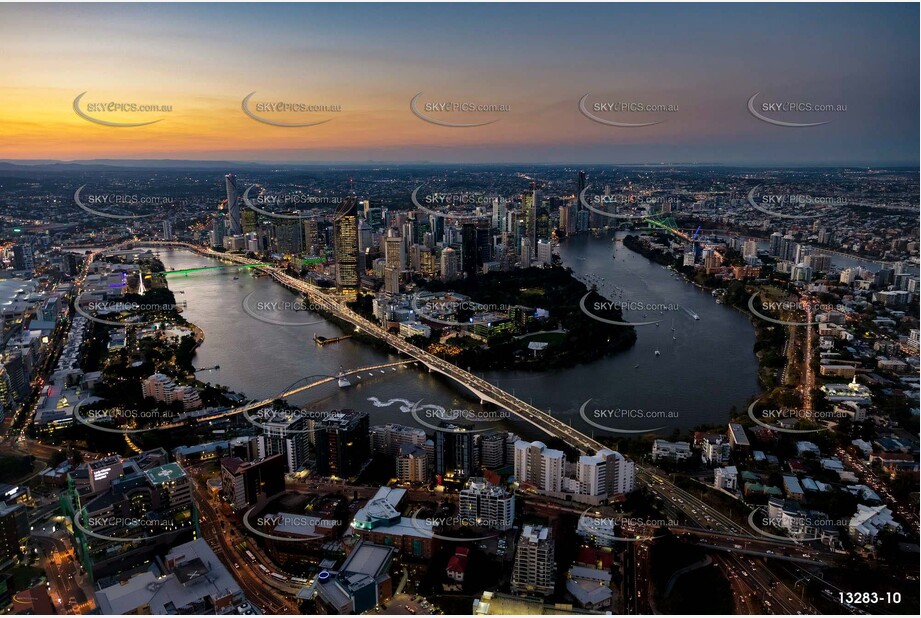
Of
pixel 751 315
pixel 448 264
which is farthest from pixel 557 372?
pixel 448 264

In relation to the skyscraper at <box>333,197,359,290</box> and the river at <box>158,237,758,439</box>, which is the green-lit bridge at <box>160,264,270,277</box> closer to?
the river at <box>158,237,758,439</box>

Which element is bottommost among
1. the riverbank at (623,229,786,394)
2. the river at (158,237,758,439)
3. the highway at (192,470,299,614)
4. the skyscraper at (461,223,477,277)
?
the highway at (192,470,299,614)

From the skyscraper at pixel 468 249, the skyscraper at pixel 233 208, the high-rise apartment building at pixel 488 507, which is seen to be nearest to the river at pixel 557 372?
the high-rise apartment building at pixel 488 507

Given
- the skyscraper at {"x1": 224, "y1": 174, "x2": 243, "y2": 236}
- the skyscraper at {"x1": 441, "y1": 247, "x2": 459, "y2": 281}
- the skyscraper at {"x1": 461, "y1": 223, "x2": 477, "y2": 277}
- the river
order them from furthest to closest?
the skyscraper at {"x1": 224, "y1": 174, "x2": 243, "y2": 236} → the skyscraper at {"x1": 461, "y1": 223, "x2": 477, "y2": 277} → the skyscraper at {"x1": 441, "y1": 247, "x2": 459, "y2": 281} → the river

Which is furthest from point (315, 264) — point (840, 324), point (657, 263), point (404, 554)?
point (404, 554)

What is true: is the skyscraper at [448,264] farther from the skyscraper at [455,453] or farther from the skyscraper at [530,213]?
the skyscraper at [455,453]

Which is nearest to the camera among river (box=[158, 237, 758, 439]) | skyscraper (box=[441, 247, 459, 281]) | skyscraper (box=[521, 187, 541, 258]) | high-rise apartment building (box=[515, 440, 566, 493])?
high-rise apartment building (box=[515, 440, 566, 493])

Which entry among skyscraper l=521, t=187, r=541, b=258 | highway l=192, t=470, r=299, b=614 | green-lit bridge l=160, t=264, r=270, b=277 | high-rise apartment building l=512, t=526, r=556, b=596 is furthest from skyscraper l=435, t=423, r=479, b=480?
skyscraper l=521, t=187, r=541, b=258

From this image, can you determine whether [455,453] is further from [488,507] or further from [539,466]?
A: [488,507]
